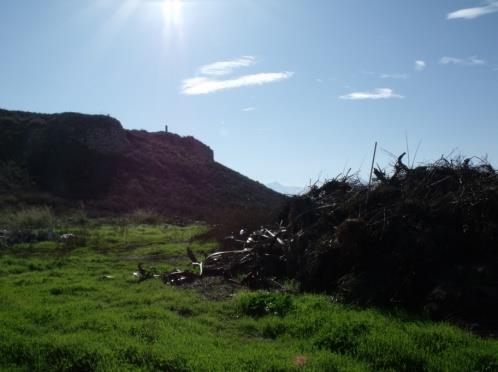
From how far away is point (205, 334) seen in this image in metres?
6.44

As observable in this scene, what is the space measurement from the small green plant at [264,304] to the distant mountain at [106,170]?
2985 centimetres

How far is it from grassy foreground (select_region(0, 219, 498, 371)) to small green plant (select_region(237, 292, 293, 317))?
16mm

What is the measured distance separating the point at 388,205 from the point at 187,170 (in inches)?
1860

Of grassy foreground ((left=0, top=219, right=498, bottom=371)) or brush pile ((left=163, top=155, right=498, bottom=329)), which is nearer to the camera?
grassy foreground ((left=0, top=219, right=498, bottom=371))

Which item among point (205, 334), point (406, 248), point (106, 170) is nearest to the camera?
point (205, 334)

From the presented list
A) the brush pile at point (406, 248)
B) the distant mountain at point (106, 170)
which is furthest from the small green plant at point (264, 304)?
the distant mountain at point (106, 170)

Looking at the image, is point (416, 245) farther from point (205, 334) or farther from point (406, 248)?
point (205, 334)

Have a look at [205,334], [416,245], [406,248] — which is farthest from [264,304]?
[416,245]

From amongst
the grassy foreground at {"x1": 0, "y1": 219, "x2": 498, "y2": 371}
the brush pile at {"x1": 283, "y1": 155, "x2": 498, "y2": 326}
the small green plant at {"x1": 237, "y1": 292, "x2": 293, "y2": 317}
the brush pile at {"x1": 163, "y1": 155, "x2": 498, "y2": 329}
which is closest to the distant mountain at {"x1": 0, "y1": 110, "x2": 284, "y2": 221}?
the brush pile at {"x1": 163, "y1": 155, "x2": 498, "y2": 329}

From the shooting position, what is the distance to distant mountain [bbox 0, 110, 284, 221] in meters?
43.2

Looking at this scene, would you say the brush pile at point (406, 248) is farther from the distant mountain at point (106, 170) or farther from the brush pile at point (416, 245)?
the distant mountain at point (106, 170)

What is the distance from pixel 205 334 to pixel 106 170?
44.6 metres

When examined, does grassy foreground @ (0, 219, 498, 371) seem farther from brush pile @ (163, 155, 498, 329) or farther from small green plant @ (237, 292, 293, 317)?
brush pile @ (163, 155, 498, 329)

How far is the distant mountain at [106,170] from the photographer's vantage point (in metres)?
43.2
